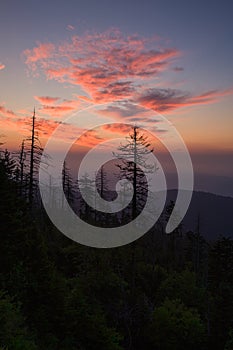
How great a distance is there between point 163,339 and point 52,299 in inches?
358

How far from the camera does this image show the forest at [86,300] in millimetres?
16781

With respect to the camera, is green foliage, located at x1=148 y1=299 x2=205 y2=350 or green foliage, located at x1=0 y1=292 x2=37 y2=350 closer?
green foliage, located at x1=0 y1=292 x2=37 y2=350

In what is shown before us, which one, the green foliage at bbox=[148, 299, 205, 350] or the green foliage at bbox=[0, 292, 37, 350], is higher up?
the green foliage at bbox=[0, 292, 37, 350]

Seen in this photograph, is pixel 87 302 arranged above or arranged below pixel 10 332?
below

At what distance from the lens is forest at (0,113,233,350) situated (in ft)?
55.1

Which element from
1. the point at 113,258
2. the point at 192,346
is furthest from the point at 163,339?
the point at 113,258

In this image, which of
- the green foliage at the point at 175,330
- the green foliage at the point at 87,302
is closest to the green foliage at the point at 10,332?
the green foliage at the point at 87,302

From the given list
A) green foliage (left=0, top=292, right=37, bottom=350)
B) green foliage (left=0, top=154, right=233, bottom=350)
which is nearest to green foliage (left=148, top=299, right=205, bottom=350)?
green foliage (left=0, top=154, right=233, bottom=350)

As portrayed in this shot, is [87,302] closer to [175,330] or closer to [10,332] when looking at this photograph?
[175,330]

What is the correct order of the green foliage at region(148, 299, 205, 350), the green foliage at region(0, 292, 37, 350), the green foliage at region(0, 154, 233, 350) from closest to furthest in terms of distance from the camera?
the green foliage at region(0, 292, 37, 350) → the green foliage at region(0, 154, 233, 350) → the green foliage at region(148, 299, 205, 350)

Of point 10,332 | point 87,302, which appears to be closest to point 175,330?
point 87,302

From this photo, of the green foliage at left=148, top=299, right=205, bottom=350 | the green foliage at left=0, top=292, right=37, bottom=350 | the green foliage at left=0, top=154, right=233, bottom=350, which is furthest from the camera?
the green foliage at left=148, top=299, right=205, bottom=350

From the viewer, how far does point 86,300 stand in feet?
67.2

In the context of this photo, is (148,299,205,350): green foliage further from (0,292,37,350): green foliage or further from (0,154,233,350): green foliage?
(0,292,37,350): green foliage
